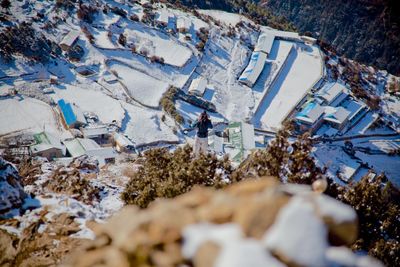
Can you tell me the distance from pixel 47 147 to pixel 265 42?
112ft

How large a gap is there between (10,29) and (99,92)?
37.0 feet

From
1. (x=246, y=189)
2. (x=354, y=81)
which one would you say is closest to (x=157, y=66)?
(x=354, y=81)

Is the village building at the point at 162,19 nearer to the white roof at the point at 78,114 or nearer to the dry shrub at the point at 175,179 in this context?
the white roof at the point at 78,114

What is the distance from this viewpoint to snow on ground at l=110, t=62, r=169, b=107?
34.8 metres

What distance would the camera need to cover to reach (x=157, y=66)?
39188 millimetres

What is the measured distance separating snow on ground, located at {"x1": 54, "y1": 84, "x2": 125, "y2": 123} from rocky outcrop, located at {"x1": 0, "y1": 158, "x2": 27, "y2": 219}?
2092cm

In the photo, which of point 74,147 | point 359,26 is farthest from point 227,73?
point 359,26

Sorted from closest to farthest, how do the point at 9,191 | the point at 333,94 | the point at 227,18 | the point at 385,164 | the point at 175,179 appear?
the point at 9,191 → the point at 175,179 → the point at 385,164 → the point at 333,94 → the point at 227,18

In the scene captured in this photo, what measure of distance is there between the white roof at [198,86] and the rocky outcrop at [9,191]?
2847 centimetres

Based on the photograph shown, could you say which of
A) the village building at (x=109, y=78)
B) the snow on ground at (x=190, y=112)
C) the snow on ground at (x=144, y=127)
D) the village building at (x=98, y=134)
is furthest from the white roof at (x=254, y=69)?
the village building at (x=98, y=134)

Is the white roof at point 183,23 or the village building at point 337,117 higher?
the white roof at point 183,23

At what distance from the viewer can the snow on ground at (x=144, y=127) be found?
2934cm

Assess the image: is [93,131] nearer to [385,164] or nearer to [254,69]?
[254,69]

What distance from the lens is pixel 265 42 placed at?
47.7 metres
